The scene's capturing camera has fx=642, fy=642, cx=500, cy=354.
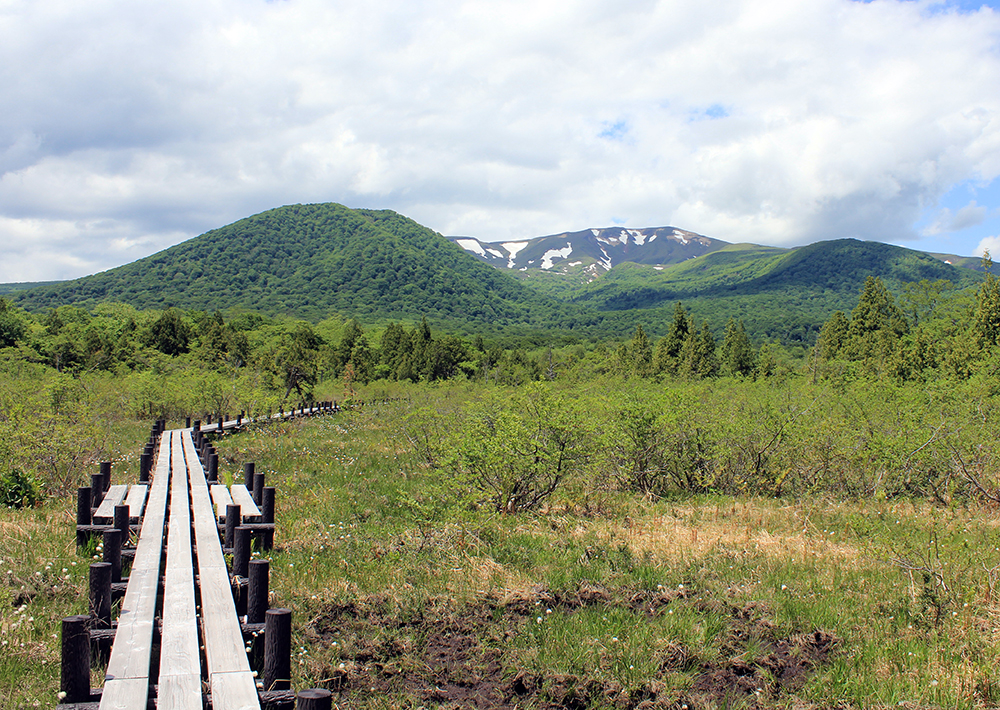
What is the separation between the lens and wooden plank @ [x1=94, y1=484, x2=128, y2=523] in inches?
275

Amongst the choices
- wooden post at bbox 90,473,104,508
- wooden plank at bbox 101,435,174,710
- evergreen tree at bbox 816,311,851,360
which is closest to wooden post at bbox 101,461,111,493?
wooden post at bbox 90,473,104,508

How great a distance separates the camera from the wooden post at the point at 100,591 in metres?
4.25

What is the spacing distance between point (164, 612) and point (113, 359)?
53.3 metres

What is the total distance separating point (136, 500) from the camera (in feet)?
25.3

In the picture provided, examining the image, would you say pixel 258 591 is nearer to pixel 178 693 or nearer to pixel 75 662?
pixel 178 693

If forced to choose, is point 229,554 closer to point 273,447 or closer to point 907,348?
point 273,447

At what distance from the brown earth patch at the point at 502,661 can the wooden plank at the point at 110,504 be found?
3076 mm

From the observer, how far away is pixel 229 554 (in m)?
6.62

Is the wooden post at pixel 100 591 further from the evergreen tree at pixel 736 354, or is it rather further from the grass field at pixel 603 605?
the evergreen tree at pixel 736 354

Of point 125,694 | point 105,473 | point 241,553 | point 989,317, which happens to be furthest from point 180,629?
point 989,317

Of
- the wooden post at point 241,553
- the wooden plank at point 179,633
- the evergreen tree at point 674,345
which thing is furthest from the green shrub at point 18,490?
the evergreen tree at point 674,345

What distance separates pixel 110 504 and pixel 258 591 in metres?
4.37

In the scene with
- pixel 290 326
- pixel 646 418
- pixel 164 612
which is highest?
pixel 290 326

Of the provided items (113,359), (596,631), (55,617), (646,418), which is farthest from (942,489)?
(113,359)
